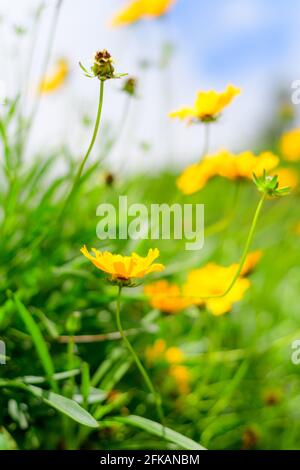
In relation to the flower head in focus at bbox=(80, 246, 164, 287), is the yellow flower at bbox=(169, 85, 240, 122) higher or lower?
higher

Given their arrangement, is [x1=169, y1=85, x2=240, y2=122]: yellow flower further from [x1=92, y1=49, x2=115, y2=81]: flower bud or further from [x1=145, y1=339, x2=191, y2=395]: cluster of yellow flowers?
[x1=145, y1=339, x2=191, y2=395]: cluster of yellow flowers

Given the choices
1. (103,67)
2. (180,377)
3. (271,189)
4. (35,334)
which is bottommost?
(180,377)

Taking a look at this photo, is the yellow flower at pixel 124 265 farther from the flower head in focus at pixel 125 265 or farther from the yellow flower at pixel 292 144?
the yellow flower at pixel 292 144

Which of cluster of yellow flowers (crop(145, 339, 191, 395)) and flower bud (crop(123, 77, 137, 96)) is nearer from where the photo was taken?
flower bud (crop(123, 77, 137, 96))

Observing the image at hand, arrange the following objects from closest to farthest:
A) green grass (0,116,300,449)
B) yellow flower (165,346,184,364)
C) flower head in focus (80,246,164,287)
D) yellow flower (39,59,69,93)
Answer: flower head in focus (80,246,164,287) → green grass (0,116,300,449) → yellow flower (165,346,184,364) → yellow flower (39,59,69,93)

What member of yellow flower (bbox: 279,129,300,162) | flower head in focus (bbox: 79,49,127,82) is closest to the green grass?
flower head in focus (bbox: 79,49,127,82)

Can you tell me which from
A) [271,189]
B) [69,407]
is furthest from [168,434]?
[271,189]

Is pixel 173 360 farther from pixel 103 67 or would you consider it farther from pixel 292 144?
pixel 292 144

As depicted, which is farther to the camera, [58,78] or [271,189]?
[58,78]

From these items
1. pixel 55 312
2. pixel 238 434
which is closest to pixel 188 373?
pixel 238 434
